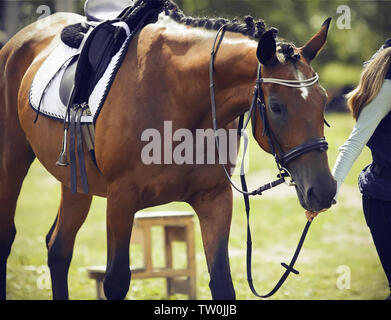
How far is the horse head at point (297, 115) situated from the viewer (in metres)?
3.57

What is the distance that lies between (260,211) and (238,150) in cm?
692

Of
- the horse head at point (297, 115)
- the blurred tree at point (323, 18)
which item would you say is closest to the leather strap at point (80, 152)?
the horse head at point (297, 115)

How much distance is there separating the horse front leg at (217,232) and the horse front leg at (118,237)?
0.43 meters

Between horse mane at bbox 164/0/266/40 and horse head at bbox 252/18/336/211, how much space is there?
242 mm

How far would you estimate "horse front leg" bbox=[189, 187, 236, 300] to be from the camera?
430 centimetres

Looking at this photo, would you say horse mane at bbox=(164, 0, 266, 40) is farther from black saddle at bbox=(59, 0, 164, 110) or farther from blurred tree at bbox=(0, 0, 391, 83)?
blurred tree at bbox=(0, 0, 391, 83)

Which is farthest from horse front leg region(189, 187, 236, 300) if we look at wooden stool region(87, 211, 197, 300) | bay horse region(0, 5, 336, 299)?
wooden stool region(87, 211, 197, 300)

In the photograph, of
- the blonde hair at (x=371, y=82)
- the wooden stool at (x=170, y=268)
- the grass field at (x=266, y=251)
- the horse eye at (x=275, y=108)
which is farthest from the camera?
the grass field at (x=266, y=251)

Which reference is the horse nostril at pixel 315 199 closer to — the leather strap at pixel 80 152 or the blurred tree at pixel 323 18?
the leather strap at pixel 80 152

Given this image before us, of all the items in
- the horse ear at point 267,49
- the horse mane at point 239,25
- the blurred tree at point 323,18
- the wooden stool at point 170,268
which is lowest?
the wooden stool at point 170,268

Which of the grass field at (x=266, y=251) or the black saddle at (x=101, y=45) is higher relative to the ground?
the black saddle at (x=101, y=45)

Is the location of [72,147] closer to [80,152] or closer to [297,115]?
[80,152]

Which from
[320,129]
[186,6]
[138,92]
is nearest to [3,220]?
[138,92]

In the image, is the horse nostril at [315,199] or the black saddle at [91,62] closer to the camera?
the horse nostril at [315,199]
